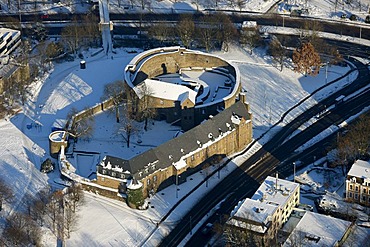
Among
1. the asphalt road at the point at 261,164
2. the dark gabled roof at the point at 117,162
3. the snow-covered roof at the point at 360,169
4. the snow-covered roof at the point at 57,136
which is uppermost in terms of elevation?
the dark gabled roof at the point at 117,162

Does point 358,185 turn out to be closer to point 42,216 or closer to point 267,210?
point 267,210

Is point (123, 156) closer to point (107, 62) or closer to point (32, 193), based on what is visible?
point (32, 193)

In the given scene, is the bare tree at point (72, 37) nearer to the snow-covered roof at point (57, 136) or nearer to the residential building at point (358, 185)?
the snow-covered roof at point (57, 136)

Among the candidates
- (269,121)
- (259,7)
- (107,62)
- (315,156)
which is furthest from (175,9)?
(315,156)

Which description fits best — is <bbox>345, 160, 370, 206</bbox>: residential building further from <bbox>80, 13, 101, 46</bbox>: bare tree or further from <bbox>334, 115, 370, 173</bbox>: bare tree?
<bbox>80, 13, 101, 46</bbox>: bare tree

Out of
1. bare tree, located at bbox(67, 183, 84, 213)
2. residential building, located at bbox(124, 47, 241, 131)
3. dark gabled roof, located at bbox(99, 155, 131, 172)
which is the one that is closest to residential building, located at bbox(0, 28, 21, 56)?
residential building, located at bbox(124, 47, 241, 131)

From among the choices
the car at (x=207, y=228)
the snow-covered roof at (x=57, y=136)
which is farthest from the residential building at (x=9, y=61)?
the car at (x=207, y=228)

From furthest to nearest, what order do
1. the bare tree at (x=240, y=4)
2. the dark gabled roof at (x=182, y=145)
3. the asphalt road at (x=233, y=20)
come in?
the bare tree at (x=240, y=4) < the asphalt road at (x=233, y=20) < the dark gabled roof at (x=182, y=145)
